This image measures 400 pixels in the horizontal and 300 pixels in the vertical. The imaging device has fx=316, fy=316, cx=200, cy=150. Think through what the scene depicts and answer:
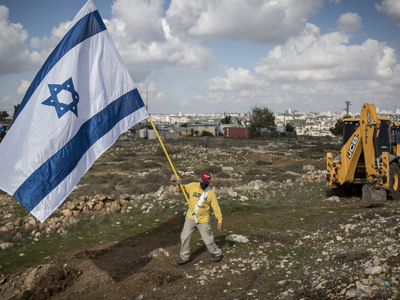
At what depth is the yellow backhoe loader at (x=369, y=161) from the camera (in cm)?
972

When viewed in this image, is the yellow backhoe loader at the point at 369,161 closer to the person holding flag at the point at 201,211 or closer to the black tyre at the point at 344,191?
the black tyre at the point at 344,191

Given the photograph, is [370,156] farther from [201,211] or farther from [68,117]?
[68,117]

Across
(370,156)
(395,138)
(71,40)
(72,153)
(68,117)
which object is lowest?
(370,156)

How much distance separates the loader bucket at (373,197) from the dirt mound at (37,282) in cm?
850

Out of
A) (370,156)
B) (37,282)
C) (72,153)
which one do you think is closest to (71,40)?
(72,153)

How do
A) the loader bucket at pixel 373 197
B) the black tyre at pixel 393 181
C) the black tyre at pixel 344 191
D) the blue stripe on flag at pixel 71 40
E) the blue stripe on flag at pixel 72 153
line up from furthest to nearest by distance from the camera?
the black tyre at pixel 344 191 → the black tyre at pixel 393 181 → the loader bucket at pixel 373 197 → the blue stripe on flag at pixel 71 40 → the blue stripe on flag at pixel 72 153

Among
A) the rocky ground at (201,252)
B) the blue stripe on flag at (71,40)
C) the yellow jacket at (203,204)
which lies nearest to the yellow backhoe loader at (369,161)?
the rocky ground at (201,252)

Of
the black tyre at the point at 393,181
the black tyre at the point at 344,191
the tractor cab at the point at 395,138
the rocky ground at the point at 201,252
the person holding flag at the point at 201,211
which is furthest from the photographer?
the black tyre at the point at 344,191

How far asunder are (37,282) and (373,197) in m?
9.13

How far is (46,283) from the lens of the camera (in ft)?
17.5

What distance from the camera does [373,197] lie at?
31.6 ft

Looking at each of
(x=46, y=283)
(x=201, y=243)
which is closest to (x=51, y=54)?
(x=46, y=283)

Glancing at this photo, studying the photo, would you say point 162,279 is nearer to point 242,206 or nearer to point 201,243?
point 201,243

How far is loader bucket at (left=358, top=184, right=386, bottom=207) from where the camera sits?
31.4 ft
